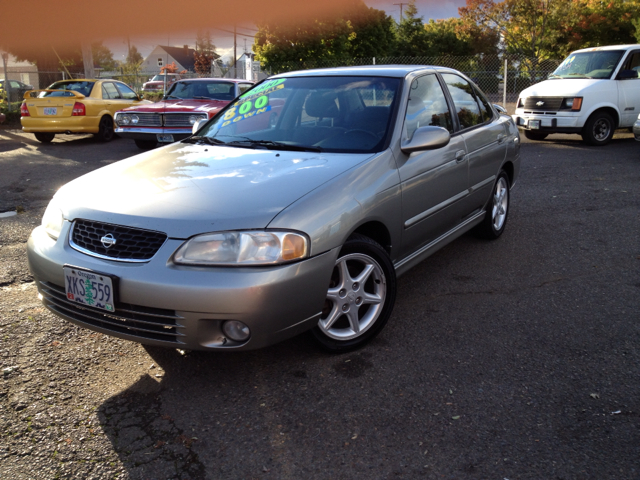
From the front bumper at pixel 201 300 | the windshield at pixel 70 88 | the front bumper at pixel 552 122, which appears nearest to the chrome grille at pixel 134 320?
the front bumper at pixel 201 300

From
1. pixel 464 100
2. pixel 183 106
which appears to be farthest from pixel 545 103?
pixel 464 100

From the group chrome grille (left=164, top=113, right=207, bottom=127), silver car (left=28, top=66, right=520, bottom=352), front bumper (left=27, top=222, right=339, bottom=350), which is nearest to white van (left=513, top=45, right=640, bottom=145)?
chrome grille (left=164, top=113, right=207, bottom=127)

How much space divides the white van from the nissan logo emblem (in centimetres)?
1037

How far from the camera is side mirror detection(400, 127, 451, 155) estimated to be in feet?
11.8

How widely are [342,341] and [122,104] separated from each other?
39.2 feet

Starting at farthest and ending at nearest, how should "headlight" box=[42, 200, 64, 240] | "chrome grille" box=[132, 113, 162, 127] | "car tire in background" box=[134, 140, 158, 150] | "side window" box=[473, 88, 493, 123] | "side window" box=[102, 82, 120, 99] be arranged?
"side window" box=[102, 82, 120, 99] → "car tire in background" box=[134, 140, 158, 150] → "chrome grille" box=[132, 113, 162, 127] → "side window" box=[473, 88, 493, 123] → "headlight" box=[42, 200, 64, 240]

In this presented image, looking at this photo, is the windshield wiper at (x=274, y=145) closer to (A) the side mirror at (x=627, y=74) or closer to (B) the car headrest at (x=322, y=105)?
(B) the car headrest at (x=322, y=105)

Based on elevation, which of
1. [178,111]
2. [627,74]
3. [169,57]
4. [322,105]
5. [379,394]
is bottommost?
[379,394]

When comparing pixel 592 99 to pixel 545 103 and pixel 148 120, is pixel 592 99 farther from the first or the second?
pixel 148 120

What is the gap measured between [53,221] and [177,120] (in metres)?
7.59

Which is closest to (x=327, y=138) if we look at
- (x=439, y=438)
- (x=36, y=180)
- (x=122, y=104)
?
(x=439, y=438)

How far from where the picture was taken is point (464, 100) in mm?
4801

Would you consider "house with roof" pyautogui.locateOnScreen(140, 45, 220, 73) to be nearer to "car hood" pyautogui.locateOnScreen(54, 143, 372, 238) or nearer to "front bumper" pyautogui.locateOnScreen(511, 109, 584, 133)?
"front bumper" pyautogui.locateOnScreen(511, 109, 584, 133)

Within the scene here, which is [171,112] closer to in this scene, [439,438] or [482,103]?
[482,103]
